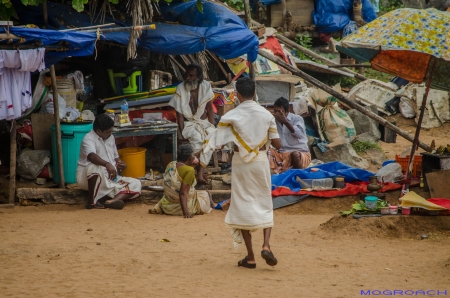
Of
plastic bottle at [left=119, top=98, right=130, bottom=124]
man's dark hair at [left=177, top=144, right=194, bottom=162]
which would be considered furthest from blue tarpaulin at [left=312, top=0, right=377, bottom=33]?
man's dark hair at [left=177, top=144, right=194, bottom=162]

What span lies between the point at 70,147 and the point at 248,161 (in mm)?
4452

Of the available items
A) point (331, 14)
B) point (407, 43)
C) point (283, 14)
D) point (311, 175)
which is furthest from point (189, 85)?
point (331, 14)

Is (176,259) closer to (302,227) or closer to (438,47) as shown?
(302,227)

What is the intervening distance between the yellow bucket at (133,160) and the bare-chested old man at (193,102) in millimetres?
735

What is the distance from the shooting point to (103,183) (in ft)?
31.0

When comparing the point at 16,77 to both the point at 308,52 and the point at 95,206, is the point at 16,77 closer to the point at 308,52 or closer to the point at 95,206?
the point at 95,206

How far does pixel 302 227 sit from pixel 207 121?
306 centimetres

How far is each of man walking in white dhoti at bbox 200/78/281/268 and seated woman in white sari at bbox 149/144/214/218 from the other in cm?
232

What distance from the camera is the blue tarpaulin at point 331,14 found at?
17.4 metres

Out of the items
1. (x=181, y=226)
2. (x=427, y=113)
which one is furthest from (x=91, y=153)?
(x=427, y=113)

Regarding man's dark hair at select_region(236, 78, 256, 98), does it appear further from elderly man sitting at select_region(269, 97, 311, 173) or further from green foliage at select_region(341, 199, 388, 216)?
elderly man sitting at select_region(269, 97, 311, 173)

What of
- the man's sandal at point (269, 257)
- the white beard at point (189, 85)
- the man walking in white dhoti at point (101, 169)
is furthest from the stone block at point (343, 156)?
the man's sandal at point (269, 257)

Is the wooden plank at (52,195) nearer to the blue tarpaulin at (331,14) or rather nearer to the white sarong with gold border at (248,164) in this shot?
the white sarong with gold border at (248,164)

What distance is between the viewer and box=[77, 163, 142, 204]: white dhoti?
941cm
